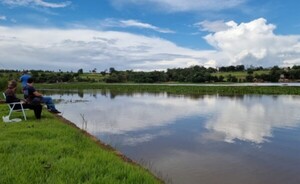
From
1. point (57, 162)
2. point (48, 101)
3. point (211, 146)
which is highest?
point (48, 101)

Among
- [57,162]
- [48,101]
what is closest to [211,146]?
[57,162]

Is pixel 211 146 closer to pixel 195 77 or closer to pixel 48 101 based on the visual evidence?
pixel 48 101

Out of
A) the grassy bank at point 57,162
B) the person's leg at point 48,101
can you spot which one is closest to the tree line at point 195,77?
the person's leg at point 48,101

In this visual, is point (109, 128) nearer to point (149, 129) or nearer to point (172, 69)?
point (149, 129)

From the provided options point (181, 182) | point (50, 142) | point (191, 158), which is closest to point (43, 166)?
point (50, 142)

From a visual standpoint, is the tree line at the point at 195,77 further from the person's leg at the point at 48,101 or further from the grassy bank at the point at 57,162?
the grassy bank at the point at 57,162

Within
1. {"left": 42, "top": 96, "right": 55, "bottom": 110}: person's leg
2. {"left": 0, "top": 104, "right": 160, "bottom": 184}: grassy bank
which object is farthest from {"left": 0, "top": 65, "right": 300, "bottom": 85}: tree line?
{"left": 0, "top": 104, "right": 160, "bottom": 184}: grassy bank

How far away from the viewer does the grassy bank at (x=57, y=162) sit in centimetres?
648

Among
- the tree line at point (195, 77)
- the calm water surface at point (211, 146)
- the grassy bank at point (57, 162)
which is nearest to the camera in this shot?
the grassy bank at point (57, 162)

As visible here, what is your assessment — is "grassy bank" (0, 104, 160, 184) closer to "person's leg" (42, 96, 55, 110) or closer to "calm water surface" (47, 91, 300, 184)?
"calm water surface" (47, 91, 300, 184)

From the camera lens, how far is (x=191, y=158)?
11820 millimetres

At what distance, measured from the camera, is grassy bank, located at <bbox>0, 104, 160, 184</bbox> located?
255 inches

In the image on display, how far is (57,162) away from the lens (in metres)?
7.47

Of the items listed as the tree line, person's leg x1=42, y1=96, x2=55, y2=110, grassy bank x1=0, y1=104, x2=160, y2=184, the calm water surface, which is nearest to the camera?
grassy bank x1=0, y1=104, x2=160, y2=184
